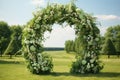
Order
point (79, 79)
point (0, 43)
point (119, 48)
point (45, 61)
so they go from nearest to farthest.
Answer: point (79, 79), point (45, 61), point (0, 43), point (119, 48)

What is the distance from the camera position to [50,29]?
17.9m

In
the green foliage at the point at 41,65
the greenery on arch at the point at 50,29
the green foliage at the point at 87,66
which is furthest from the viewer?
the green foliage at the point at 87,66

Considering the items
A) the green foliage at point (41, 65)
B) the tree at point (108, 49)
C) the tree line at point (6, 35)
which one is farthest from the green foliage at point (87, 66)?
the tree at point (108, 49)

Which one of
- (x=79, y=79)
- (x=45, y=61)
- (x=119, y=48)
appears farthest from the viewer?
(x=119, y=48)

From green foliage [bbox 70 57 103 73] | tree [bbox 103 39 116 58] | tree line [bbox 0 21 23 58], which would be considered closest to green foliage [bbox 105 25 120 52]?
tree [bbox 103 39 116 58]

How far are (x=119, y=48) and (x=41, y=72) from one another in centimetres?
5616

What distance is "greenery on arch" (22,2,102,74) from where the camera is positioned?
57.7 ft

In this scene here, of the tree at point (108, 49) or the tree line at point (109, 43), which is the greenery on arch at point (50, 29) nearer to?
the tree line at point (109, 43)

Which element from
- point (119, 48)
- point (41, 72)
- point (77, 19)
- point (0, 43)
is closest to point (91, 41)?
point (77, 19)

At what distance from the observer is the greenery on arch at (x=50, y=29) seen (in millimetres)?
17578

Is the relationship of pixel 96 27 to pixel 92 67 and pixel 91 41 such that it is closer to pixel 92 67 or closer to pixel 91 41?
pixel 91 41

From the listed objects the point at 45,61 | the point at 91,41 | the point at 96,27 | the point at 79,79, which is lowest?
the point at 79,79

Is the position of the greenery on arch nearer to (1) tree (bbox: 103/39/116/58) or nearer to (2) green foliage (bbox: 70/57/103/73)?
(2) green foliage (bbox: 70/57/103/73)

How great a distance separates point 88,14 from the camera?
59.2 ft
